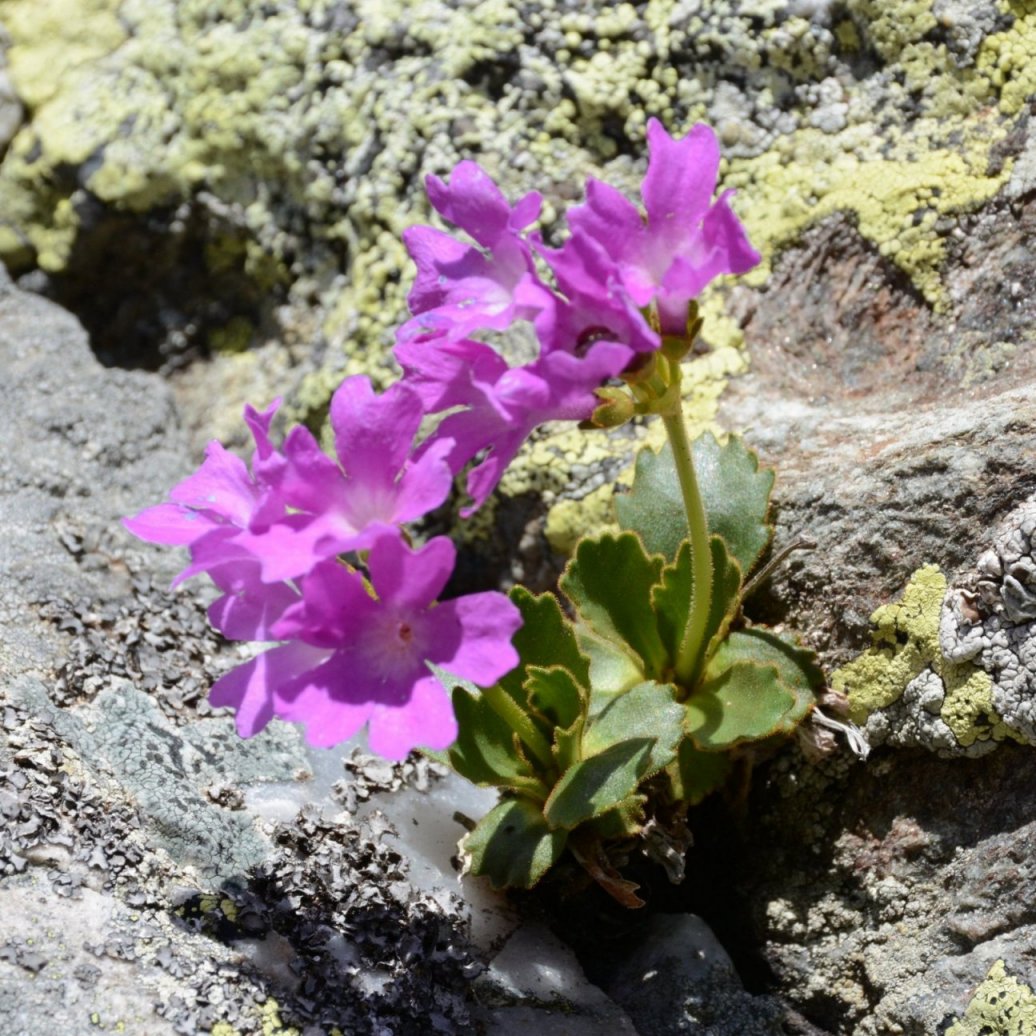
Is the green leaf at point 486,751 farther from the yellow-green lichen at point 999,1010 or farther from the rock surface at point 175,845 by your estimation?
the yellow-green lichen at point 999,1010

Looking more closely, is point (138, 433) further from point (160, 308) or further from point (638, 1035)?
point (638, 1035)

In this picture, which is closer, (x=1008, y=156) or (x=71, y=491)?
(x=1008, y=156)

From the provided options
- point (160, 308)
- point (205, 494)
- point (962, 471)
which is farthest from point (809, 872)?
Answer: point (160, 308)

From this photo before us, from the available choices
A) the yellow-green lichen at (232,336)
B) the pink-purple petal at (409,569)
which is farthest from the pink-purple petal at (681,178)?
the yellow-green lichen at (232,336)

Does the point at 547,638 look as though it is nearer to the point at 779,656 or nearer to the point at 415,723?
the point at 779,656

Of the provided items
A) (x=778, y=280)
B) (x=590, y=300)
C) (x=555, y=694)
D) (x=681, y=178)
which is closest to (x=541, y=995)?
(x=555, y=694)

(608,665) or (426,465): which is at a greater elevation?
Answer: (426,465)

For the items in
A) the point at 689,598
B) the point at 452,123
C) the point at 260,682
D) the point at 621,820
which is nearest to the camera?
the point at 260,682
